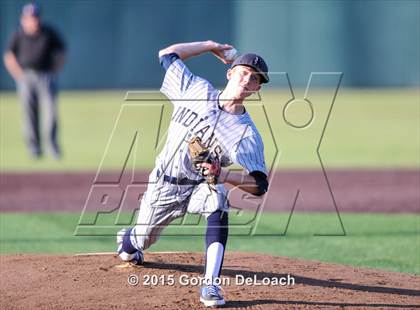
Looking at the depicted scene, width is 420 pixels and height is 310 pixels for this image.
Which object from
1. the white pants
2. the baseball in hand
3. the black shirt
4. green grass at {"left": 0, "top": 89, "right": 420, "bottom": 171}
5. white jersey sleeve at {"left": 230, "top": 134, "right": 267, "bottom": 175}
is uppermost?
the baseball in hand

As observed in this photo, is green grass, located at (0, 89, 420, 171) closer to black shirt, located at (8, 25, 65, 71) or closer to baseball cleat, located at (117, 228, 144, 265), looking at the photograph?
black shirt, located at (8, 25, 65, 71)

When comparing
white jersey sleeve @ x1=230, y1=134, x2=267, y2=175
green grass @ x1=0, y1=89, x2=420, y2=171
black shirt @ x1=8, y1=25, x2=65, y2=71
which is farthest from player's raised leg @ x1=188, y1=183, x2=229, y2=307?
black shirt @ x1=8, y1=25, x2=65, y2=71

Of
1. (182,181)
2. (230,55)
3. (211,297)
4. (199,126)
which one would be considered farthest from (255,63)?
(211,297)

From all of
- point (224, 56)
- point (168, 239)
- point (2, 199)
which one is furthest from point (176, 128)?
point (2, 199)

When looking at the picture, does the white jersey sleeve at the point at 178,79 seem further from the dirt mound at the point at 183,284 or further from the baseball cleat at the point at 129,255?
the dirt mound at the point at 183,284

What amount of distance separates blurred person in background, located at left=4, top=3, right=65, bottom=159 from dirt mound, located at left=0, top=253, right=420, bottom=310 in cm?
825

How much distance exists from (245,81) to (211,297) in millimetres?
1448

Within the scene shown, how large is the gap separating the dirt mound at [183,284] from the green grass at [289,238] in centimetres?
83

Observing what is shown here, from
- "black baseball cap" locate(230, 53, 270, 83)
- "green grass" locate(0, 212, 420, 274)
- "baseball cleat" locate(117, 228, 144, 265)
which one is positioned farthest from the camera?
"green grass" locate(0, 212, 420, 274)

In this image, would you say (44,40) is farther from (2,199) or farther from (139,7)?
(139,7)

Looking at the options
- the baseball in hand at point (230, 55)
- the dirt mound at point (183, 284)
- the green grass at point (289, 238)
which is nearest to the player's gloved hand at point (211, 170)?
the dirt mound at point (183, 284)

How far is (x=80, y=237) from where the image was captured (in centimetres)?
867

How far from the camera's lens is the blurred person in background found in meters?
15.0

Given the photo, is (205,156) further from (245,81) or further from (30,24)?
(30,24)
